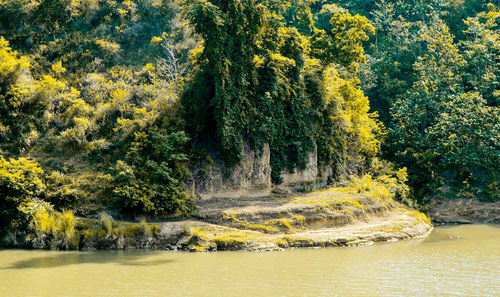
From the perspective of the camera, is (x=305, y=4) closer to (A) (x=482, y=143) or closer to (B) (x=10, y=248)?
(A) (x=482, y=143)

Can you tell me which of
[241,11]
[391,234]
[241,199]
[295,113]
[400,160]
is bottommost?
[391,234]

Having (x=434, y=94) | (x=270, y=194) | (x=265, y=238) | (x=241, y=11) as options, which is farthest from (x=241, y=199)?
(x=434, y=94)

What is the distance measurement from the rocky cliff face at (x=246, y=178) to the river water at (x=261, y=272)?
5897 millimetres

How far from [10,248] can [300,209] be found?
41.7 ft

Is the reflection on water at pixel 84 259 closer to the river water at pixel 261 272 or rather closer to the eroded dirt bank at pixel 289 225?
the river water at pixel 261 272

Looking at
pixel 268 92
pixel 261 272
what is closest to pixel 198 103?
pixel 268 92

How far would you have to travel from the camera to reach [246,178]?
2728 centimetres

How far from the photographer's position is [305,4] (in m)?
33.2

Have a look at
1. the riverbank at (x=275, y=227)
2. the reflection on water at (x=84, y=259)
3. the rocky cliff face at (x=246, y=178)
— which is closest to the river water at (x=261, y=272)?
the reflection on water at (x=84, y=259)

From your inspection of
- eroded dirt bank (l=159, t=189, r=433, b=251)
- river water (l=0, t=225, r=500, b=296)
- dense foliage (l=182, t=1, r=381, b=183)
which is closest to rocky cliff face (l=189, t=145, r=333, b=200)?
dense foliage (l=182, t=1, r=381, b=183)

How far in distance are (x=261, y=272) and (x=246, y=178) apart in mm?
11154

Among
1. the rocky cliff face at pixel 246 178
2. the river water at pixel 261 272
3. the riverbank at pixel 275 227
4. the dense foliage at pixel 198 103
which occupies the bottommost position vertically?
the river water at pixel 261 272

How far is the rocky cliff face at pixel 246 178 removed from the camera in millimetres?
26000

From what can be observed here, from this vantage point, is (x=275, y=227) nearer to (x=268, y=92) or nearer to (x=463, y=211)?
(x=268, y=92)
